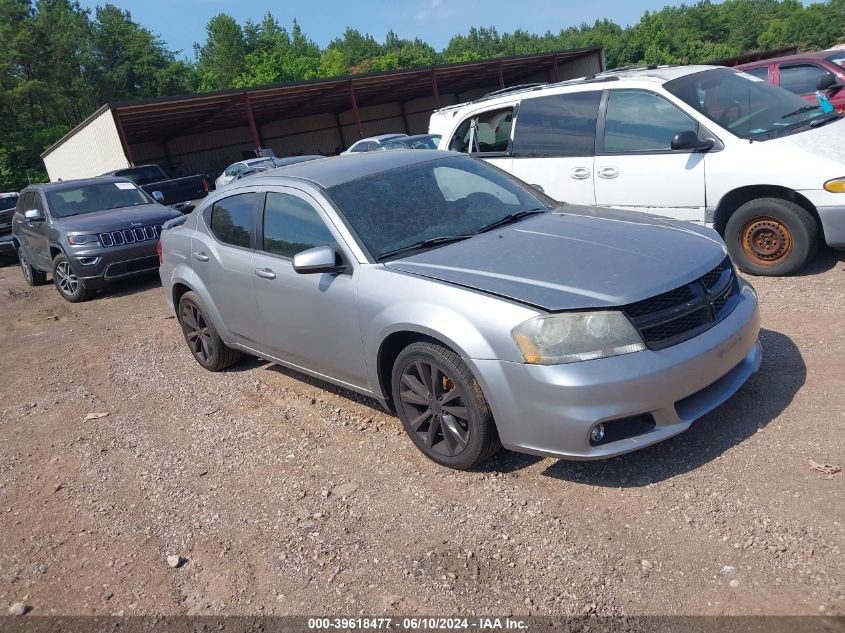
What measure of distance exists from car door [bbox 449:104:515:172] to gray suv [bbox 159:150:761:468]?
2.47 meters

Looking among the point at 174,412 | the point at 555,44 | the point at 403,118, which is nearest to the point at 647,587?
the point at 174,412

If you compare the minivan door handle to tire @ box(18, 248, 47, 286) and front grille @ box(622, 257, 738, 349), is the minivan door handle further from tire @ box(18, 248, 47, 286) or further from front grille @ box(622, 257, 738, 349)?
tire @ box(18, 248, 47, 286)

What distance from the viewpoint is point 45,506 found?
163 inches

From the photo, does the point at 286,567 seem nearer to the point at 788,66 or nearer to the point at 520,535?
the point at 520,535

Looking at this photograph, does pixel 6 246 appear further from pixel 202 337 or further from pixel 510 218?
pixel 510 218

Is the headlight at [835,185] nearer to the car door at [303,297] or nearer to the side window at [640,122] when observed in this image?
the side window at [640,122]

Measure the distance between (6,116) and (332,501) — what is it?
61.5 meters

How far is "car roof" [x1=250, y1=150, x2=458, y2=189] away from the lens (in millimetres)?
4469

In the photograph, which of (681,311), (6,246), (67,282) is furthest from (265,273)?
(6,246)

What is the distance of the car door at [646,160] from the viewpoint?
603cm

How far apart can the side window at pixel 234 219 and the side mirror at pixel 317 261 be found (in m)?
1.07

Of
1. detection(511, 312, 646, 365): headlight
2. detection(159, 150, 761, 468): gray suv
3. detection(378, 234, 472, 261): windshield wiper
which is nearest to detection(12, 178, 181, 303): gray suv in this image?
detection(159, 150, 761, 468): gray suv

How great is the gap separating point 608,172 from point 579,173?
0.30m

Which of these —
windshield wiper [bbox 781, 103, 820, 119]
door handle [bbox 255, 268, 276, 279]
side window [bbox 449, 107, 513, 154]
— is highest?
side window [bbox 449, 107, 513, 154]
